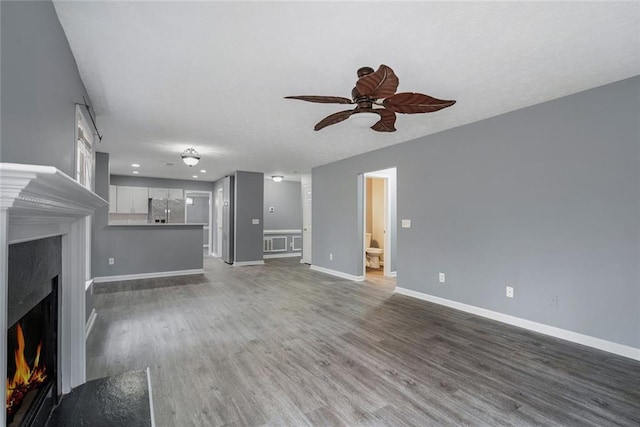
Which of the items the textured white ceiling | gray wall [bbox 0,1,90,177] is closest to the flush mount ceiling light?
the textured white ceiling

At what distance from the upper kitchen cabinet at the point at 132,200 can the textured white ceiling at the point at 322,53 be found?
5.28 meters

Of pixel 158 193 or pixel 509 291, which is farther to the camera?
pixel 158 193

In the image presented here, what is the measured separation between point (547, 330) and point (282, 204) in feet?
25.0

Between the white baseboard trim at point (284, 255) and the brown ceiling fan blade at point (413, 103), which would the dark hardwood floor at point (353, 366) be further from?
the white baseboard trim at point (284, 255)

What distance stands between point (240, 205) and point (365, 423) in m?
6.49

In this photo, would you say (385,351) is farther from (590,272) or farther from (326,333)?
(590,272)

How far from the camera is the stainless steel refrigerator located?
26.8ft

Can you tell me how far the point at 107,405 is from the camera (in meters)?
1.71

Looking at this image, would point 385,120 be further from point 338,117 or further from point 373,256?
point 373,256

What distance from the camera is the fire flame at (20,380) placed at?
3.96 ft

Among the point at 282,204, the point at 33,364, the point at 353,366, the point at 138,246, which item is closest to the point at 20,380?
the point at 33,364

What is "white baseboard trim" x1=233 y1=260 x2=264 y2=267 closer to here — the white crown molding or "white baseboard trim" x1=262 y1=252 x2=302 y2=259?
"white baseboard trim" x1=262 y1=252 x2=302 y2=259

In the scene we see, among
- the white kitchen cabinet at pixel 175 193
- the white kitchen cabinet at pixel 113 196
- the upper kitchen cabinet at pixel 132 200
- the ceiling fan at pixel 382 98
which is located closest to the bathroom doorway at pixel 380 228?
the ceiling fan at pixel 382 98

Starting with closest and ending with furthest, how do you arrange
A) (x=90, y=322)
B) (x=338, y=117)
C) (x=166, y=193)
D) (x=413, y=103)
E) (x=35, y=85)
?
(x=35, y=85) < (x=413, y=103) < (x=338, y=117) < (x=90, y=322) < (x=166, y=193)
